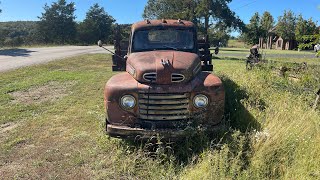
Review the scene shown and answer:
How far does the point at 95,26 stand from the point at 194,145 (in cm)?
5225

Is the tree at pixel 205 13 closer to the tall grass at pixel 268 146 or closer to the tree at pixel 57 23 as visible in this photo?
the tall grass at pixel 268 146

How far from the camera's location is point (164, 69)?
489cm

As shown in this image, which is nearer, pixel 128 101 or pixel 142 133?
pixel 142 133

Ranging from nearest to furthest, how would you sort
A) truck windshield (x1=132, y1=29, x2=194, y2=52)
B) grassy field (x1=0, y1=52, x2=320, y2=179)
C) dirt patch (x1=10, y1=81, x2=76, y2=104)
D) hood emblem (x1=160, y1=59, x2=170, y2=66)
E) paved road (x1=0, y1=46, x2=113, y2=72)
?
grassy field (x1=0, y1=52, x2=320, y2=179) < hood emblem (x1=160, y1=59, x2=170, y2=66) < truck windshield (x1=132, y1=29, x2=194, y2=52) < dirt patch (x1=10, y1=81, x2=76, y2=104) < paved road (x1=0, y1=46, x2=113, y2=72)

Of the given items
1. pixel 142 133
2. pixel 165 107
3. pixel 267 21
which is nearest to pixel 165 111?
pixel 165 107

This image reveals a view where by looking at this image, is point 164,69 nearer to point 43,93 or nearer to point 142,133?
point 142,133

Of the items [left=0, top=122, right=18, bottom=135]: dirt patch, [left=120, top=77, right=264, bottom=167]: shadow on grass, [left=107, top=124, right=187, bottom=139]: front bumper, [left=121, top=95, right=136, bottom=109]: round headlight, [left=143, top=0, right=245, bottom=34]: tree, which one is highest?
[left=143, top=0, right=245, bottom=34]: tree

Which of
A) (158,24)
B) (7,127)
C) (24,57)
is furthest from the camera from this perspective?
(24,57)

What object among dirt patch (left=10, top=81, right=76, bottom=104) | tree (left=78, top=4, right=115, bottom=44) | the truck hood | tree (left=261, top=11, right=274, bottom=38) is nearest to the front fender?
the truck hood

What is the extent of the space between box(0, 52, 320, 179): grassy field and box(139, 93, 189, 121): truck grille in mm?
412

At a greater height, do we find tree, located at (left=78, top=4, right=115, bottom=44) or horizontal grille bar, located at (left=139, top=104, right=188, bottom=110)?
tree, located at (left=78, top=4, right=115, bottom=44)

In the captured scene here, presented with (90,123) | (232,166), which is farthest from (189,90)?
(90,123)

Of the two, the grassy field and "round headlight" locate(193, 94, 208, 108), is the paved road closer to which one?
the grassy field

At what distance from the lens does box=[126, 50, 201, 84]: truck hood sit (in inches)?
191
